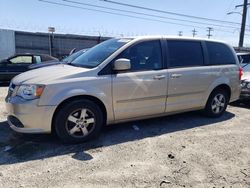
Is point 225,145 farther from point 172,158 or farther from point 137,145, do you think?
point 137,145

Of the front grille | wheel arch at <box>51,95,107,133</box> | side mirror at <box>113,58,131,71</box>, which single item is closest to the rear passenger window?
side mirror at <box>113,58,131,71</box>

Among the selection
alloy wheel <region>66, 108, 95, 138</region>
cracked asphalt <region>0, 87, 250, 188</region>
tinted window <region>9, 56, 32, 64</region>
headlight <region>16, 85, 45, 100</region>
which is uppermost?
tinted window <region>9, 56, 32, 64</region>

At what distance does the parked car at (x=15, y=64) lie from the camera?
10.6 m

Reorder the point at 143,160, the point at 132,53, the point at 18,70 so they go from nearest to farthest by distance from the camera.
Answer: the point at 143,160
the point at 132,53
the point at 18,70

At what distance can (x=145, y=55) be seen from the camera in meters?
4.94

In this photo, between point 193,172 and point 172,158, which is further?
point 172,158

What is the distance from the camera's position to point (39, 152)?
4047mm

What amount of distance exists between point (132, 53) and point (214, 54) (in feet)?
7.04

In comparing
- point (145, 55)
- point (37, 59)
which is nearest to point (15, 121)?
point (145, 55)

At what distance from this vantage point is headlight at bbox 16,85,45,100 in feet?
13.2

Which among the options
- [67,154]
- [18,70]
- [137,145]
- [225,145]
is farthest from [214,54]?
[18,70]

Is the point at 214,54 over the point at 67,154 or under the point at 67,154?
over

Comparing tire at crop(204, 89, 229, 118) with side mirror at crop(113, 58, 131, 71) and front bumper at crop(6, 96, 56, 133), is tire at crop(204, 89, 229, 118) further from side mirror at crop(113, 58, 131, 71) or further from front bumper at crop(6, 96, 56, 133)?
front bumper at crop(6, 96, 56, 133)

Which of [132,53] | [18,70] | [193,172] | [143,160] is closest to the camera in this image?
[193,172]
